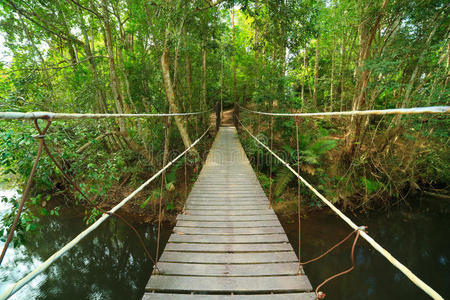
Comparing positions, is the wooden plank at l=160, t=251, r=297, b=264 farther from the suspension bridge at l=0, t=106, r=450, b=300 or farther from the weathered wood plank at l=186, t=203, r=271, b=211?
the weathered wood plank at l=186, t=203, r=271, b=211

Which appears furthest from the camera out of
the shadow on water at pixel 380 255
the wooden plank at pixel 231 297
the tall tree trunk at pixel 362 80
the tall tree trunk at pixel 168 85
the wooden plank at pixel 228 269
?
the tall tree trunk at pixel 168 85

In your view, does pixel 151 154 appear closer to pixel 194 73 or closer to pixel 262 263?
pixel 194 73

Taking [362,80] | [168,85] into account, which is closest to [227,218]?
[168,85]

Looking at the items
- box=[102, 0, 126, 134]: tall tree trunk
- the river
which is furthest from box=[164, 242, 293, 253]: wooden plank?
box=[102, 0, 126, 134]: tall tree trunk

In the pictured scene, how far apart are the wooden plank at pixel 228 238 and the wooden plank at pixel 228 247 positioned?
0.04 metres

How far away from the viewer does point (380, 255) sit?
12.3 ft

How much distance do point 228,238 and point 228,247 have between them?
0.12 m

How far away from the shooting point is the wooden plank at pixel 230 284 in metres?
1.25

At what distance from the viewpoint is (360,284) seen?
10.5 feet

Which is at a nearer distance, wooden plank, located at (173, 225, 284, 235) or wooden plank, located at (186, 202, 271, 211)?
wooden plank, located at (173, 225, 284, 235)

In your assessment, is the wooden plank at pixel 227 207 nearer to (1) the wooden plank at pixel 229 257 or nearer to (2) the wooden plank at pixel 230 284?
(1) the wooden plank at pixel 229 257

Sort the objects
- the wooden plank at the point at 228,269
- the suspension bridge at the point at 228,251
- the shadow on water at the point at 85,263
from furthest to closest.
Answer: the shadow on water at the point at 85,263 < the wooden plank at the point at 228,269 < the suspension bridge at the point at 228,251

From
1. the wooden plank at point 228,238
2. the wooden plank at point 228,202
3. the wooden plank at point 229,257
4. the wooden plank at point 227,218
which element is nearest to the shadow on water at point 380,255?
the wooden plank at point 228,202

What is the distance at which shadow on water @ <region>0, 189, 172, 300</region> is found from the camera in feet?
10.8
